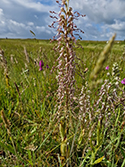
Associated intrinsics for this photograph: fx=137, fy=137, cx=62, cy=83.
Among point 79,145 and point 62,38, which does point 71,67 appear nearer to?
point 62,38

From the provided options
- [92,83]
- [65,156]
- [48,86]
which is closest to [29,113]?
[48,86]

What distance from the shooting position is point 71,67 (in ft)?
4.00

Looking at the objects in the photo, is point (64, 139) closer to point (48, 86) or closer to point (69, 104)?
point (69, 104)

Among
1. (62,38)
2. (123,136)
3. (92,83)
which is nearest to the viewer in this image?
(92,83)

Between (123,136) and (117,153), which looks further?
(123,136)

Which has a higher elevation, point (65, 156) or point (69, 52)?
point (69, 52)

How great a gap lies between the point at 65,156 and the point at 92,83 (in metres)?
1.27

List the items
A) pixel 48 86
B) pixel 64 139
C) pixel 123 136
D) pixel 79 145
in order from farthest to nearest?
pixel 48 86
pixel 123 136
pixel 79 145
pixel 64 139

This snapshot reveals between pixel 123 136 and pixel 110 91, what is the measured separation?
668mm

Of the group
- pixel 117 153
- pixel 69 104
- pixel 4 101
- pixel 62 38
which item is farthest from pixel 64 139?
pixel 4 101

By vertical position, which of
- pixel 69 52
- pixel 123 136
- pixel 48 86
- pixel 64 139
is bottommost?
pixel 123 136

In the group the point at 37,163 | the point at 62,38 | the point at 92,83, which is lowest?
the point at 37,163

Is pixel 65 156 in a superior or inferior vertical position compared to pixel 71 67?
inferior

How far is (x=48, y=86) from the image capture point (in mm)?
3051
